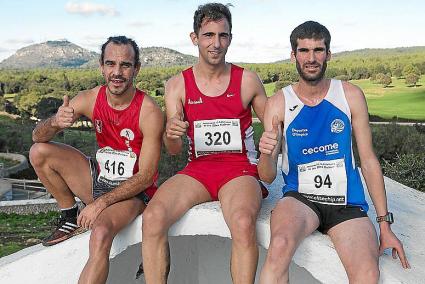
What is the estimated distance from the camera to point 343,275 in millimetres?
3367

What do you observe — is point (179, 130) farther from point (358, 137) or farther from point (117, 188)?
point (358, 137)

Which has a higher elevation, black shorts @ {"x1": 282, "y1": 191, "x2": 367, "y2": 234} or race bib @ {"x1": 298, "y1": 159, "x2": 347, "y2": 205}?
race bib @ {"x1": 298, "y1": 159, "x2": 347, "y2": 205}

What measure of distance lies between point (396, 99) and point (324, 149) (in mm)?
44336

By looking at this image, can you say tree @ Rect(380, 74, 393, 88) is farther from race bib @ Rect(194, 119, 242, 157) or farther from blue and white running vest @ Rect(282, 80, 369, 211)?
blue and white running vest @ Rect(282, 80, 369, 211)

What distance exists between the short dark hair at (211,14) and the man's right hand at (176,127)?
0.72 m

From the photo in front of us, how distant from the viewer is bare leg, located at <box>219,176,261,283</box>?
11.0 feet

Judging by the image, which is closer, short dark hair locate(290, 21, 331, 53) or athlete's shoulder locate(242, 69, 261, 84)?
short dark hair locate(290, 21, 331, 53)

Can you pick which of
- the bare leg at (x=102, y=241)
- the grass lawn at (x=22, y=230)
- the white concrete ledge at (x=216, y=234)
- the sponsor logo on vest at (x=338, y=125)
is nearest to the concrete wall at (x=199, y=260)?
the white concrete ledge at (x=216, y=234)

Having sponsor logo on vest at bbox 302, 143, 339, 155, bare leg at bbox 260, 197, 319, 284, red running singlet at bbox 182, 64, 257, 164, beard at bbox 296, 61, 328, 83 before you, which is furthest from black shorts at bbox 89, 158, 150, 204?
beard at bbox 296, 61, 328, 83

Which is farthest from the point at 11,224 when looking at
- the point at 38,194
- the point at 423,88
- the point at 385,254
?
the point at 423,88

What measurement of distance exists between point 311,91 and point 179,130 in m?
0.86

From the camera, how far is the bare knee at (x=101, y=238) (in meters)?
3.56

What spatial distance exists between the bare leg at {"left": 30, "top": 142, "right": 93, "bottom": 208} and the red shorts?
78cm

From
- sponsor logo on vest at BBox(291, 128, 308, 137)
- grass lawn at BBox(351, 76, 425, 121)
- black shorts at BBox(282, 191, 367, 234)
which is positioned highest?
sponsor logo on vest at BBox(291, 128, 308, 137)
